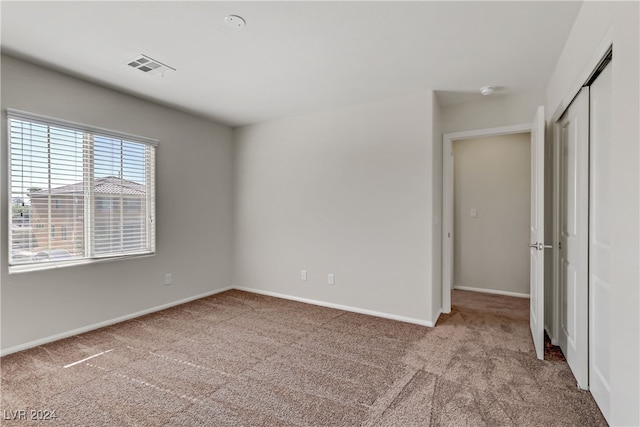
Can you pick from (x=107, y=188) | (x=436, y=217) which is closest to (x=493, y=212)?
(x=436, y=217)

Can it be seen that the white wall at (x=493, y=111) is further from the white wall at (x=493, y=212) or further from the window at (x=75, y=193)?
the window at (x=75, y=193)

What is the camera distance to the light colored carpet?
1779 mm

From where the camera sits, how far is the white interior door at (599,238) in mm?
1716

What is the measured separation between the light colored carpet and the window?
83cm

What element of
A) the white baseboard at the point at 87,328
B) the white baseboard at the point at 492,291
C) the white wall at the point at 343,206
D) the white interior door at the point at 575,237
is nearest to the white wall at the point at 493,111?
the white wall at the point at 343,206

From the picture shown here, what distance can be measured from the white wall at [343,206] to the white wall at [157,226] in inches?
16.5

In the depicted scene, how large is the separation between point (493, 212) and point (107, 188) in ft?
15.9

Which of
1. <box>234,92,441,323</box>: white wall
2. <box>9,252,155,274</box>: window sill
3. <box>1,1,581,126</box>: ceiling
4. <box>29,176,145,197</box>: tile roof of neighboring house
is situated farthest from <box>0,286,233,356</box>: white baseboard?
<box>1,1,581,126</box>: ceiling

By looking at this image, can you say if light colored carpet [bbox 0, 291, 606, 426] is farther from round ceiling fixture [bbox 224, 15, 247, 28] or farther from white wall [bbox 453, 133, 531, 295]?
round ceiling fixture [bbox 224, 15, 247, 28]

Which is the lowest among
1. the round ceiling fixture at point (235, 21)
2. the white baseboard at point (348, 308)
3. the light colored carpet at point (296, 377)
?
the light colored carpet at point (296, 377)

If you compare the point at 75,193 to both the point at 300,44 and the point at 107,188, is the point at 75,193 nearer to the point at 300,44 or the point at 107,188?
the point at 107,188

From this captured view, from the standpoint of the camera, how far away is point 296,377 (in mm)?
2186

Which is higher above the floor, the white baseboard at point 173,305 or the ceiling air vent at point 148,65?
the ceiling air vent at point 148,65

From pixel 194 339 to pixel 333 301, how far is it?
1624 mm
